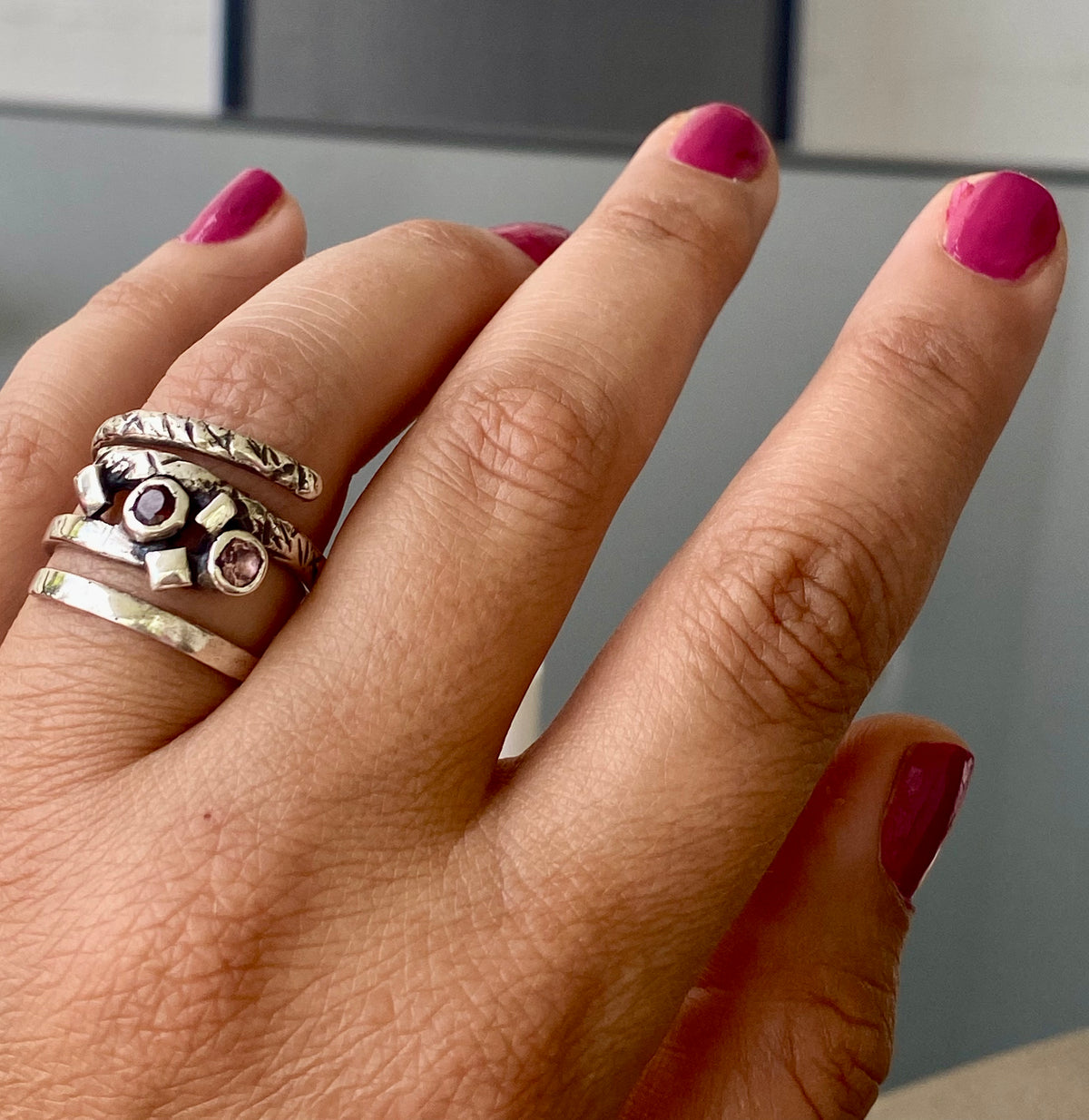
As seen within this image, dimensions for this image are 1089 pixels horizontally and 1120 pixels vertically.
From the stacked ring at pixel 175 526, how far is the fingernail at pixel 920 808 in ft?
1.00

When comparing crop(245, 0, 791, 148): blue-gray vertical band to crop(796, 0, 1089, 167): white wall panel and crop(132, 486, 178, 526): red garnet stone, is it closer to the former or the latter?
crop(796, 0, 1089, 167): white wall panel

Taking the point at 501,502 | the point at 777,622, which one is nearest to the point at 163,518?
the point at 501,502

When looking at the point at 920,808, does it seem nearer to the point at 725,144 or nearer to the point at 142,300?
the point at 725,144

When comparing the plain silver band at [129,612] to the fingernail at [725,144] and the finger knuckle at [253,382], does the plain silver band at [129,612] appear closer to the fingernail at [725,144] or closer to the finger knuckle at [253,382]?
the finger knuckle at [253,382]

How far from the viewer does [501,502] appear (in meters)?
0.45

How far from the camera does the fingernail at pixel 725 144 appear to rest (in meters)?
0.58

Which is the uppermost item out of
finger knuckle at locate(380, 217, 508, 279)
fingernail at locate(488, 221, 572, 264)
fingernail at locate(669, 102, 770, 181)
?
fingernail at locate(669, 102, 770, 181)

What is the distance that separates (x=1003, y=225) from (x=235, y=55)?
0.66m

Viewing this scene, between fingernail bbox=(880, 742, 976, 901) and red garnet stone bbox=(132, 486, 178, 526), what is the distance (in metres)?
0.36

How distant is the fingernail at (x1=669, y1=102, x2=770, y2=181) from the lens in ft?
1.89

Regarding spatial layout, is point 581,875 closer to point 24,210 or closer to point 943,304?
point 943,304

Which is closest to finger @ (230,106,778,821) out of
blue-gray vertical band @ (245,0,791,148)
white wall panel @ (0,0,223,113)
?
blue-gray vertical band @ (245,0,791,148)

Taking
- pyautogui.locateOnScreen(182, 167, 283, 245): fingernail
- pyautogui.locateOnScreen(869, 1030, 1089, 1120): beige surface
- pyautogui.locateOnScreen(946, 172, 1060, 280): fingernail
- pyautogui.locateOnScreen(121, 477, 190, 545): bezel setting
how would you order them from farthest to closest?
pyautogui.locateOnScreen(869, 1030, 1089, 1120): beige surface, pyautogui.locateOnScreen(182, 167, 283, 245): fingernail, pyautogui.locateOnScreen(946, 172, 1060, 280): fingernail, pyautogui.locateOnScreen(121, 477, 190, 545): bezel setting

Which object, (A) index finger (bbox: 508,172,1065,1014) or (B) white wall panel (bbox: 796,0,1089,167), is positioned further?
(B) white wall panel (bbox: 796,0,1089,167)
